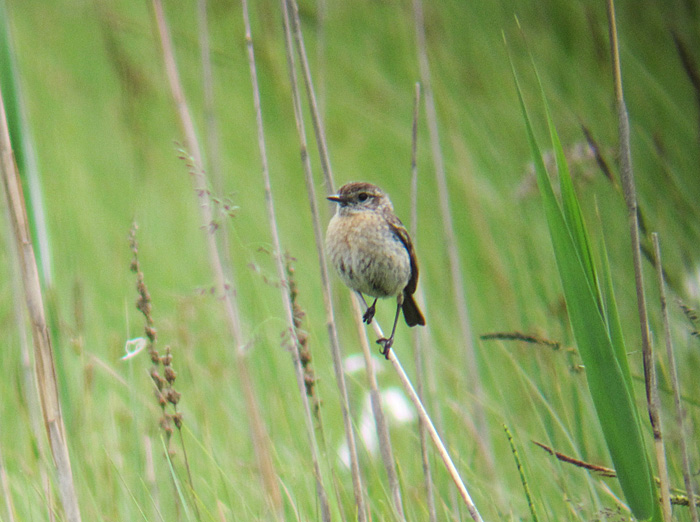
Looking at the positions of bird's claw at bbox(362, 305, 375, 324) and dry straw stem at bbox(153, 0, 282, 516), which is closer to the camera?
dry straw stem at bbox(153, 0, 282, 516)

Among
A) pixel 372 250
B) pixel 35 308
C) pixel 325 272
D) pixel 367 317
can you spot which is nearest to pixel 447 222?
pixel 372 250

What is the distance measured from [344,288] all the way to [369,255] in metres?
0.55

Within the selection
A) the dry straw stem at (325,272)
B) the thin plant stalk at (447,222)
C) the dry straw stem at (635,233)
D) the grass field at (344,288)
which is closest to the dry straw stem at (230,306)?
the grass field at (344,288)

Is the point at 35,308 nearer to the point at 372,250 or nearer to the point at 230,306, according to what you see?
the point at 230,306

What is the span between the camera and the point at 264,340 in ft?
7.82

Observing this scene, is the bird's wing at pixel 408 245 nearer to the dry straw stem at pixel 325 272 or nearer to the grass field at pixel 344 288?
the grass field at pixel 344 288

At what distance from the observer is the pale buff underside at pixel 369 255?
2.05 m

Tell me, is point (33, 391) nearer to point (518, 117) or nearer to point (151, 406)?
point (151, 406)

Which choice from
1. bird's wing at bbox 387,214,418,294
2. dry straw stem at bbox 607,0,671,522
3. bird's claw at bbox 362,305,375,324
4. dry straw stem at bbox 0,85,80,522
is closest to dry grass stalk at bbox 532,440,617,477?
dry straw stem at bbox 607,0,671,522

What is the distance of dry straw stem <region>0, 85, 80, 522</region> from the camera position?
164cm

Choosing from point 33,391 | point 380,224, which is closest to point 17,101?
point 33,391

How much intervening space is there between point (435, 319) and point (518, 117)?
3.85 ft

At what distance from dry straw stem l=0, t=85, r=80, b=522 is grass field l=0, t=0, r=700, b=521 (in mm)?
144

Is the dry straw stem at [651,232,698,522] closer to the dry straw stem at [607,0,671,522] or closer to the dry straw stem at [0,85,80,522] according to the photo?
the dry straw stem at [607,0,671,522]
